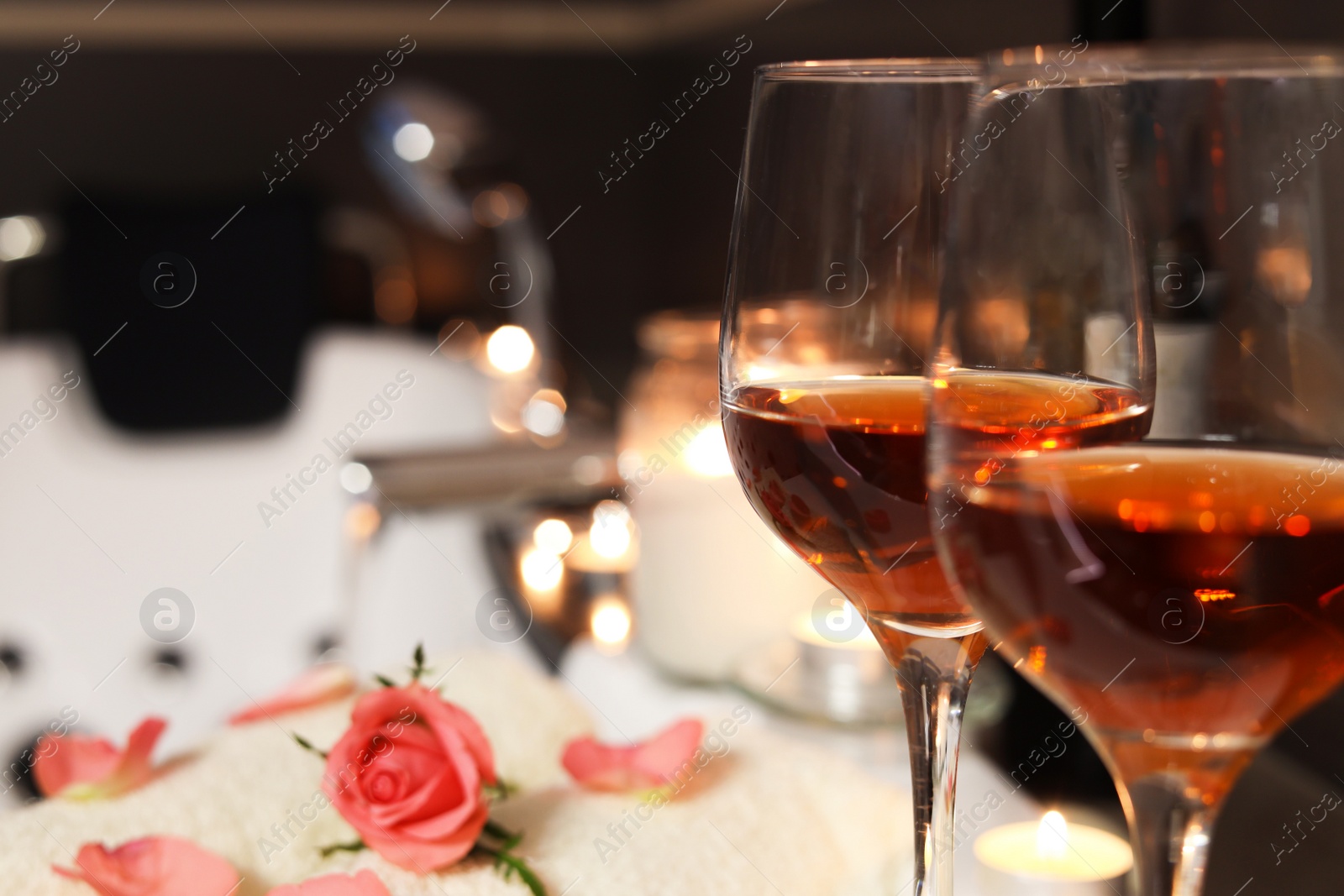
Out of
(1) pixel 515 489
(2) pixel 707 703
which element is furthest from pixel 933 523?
(1) pixel 515 489

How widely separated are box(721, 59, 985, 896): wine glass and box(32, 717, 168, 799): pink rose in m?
0.25

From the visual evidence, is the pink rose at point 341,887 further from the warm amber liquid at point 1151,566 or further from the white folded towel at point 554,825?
the warm amber liquid at point 1151,566

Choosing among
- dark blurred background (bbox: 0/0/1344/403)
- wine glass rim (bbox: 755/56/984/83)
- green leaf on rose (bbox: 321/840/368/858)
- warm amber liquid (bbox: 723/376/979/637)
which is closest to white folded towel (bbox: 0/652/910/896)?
green leaf on rose (bbox: 321/840/368/858)

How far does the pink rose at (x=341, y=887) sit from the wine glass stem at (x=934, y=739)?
0.51 ft

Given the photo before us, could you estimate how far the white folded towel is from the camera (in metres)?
0.37

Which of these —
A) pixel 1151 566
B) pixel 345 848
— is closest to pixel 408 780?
pixel 345 848

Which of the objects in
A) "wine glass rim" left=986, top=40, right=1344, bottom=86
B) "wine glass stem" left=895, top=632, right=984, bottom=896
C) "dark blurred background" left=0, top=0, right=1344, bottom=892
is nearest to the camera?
"wine glass rim" left=986, top=40, right=1344, bottom=86

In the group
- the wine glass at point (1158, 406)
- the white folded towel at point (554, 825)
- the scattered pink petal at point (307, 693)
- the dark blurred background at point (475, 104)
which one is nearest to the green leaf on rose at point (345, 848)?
the white folded towel at point (554, 825)

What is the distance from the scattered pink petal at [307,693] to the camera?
481mm

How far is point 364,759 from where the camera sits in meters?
0.37

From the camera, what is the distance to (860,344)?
33 centimetres

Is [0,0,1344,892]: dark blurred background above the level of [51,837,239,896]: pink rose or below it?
above

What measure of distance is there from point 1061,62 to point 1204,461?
0.28ft

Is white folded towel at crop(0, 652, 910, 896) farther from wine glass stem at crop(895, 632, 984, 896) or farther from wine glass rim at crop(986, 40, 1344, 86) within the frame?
wine glass rim at crop(986, 40, 1344, 86)
